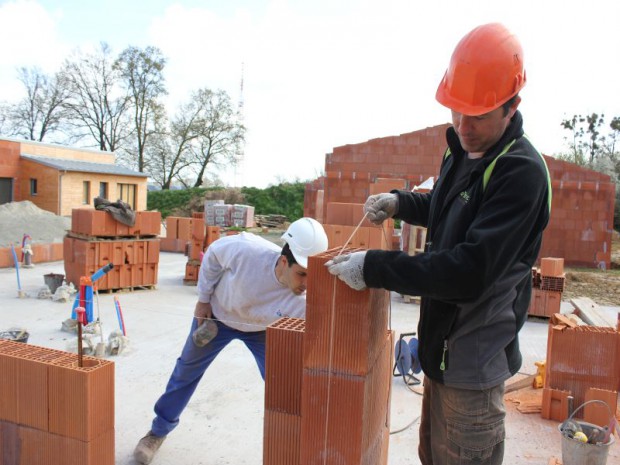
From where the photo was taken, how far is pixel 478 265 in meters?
1.62

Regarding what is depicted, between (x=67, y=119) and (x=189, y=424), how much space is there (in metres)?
35.7

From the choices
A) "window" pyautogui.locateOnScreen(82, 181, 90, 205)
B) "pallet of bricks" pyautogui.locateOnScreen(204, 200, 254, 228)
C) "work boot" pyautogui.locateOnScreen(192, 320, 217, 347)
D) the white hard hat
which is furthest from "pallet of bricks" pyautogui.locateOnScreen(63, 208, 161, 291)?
"window" pyautogui.locateOnScreen(82, 181, 90, 205)

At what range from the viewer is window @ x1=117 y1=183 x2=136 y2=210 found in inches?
1102

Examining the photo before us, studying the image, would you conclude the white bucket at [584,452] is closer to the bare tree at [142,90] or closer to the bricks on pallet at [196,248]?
the bricks on pallet at [196,248]

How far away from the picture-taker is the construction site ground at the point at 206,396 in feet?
12.8

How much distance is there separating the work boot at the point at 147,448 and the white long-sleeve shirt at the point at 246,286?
102cm

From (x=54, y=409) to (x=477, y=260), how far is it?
239 cm

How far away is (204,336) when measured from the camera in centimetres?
333

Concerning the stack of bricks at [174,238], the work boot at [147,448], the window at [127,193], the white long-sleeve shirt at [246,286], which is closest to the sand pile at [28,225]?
the stack of bricks at [174,238]

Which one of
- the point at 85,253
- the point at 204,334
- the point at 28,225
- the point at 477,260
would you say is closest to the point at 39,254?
the point at 28,225

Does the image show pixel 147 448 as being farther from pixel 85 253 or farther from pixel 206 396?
pixel 85 253

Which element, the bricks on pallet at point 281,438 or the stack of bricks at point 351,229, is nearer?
the bricks on pallet at point 281,438

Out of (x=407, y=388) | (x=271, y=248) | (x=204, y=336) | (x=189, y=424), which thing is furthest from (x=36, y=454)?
(x=407, y=388)

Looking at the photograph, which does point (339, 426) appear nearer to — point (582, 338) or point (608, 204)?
point (582, 338)
